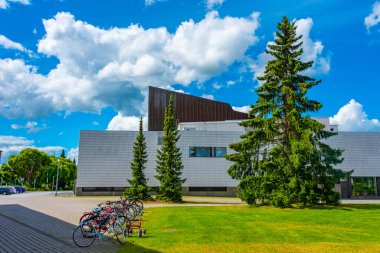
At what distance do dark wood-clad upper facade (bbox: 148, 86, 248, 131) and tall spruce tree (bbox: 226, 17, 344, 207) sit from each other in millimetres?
29633

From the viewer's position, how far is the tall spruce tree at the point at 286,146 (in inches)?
976

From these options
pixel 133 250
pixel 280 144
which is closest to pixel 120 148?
pixel 280 144

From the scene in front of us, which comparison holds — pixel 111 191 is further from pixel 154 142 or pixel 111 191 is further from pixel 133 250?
pixel 133 250

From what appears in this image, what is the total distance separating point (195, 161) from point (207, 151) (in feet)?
8.13

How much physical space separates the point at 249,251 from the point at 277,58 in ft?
69.9

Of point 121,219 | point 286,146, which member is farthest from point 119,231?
point 286,146

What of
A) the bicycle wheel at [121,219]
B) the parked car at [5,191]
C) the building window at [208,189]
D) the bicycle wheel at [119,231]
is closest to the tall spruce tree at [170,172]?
the building window at [208,189]

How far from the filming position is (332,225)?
15547mm

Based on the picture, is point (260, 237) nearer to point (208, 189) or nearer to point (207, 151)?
point (208, 189)

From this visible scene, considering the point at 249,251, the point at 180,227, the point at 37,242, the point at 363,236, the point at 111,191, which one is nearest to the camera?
the point at 249,251

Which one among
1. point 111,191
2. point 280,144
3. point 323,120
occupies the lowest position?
point 111,191

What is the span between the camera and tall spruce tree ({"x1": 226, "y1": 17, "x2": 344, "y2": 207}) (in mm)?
24797

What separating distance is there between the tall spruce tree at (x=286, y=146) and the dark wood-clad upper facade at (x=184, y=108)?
97.2 feet

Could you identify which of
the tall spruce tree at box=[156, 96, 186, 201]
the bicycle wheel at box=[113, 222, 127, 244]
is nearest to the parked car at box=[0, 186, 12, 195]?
the tall spruce tree at box=[156, 96, 186, 201]
